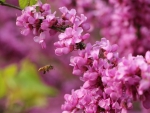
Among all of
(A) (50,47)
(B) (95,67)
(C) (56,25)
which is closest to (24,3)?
(C) (56,25)

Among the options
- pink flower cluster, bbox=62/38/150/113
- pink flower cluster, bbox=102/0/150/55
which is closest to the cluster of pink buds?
pink flower cluster, bbox=62/38/150/113

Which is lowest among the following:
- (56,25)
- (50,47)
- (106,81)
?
(106,81)

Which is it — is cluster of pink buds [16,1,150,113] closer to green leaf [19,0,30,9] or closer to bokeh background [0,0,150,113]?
green leaf [19,0,30,9]

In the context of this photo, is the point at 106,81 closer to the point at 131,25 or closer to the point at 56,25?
the point at 56,25

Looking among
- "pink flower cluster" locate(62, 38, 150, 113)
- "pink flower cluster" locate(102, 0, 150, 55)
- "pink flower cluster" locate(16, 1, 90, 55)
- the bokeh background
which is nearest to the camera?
"pink flower cluster" locate(62, 38, 150, 113)

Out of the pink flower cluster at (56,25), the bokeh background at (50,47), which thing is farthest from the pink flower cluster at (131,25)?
the pink flower cluster at (56,25)

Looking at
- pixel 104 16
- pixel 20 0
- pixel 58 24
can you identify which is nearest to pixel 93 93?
pixel 58 24
